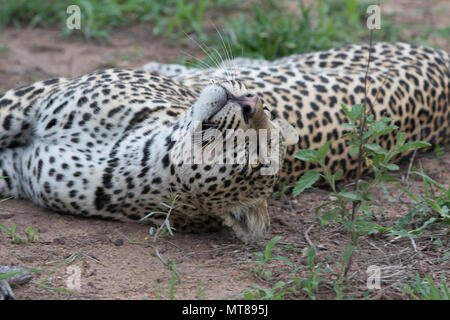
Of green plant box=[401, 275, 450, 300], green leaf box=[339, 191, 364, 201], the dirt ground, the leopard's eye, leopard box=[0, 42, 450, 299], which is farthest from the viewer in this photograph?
the leopard's eye

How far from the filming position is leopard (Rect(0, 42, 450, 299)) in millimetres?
4758

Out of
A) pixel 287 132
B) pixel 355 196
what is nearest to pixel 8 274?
pixel 355 196

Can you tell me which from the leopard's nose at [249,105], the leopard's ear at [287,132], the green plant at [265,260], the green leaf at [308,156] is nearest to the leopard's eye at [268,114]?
the leopard's ear at [287,132]

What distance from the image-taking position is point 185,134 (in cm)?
484

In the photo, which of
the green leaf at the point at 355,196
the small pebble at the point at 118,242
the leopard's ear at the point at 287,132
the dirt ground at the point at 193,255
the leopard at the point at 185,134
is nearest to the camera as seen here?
the green leaf at the point at 355,196

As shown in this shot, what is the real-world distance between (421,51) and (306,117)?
1852 mm

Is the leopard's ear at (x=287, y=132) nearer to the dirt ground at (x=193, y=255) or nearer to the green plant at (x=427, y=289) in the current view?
the dirt ground at (x=193, y=255)

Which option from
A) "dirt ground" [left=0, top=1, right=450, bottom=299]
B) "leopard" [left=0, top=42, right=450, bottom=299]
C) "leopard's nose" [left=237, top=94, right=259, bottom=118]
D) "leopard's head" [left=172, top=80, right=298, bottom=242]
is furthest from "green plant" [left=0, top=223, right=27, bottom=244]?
"leopard's nose" [left=237, top=94, right=259, bottom=118]

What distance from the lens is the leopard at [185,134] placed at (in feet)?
15.6

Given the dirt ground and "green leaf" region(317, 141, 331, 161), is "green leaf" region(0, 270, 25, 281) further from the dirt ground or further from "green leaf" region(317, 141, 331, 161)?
"green leaf" region(317, 141, 331, 161)

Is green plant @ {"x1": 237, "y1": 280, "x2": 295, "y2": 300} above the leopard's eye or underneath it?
underneath

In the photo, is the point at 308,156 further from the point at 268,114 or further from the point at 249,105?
the point at 268,114

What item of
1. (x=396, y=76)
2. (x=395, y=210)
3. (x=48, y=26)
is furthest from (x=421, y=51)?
(x=48, y=26)
